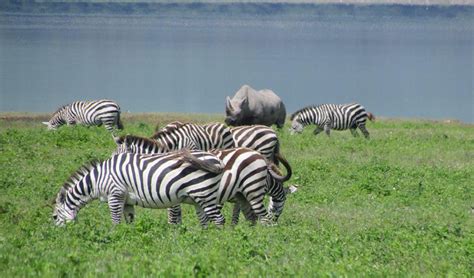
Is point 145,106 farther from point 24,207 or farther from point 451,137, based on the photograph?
point 24,207

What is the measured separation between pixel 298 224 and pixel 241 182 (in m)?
1.32

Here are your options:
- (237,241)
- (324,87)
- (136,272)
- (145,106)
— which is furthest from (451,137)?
(324,87)

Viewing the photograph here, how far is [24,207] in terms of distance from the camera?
17.1 meters

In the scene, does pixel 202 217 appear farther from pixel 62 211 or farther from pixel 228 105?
pixel 228 105

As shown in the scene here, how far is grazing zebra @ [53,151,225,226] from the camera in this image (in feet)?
47.4

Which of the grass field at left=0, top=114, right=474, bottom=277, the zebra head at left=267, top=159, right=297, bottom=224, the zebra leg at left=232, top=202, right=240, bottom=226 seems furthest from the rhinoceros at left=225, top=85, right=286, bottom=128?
the zebra leg at left=232, top=202, right=240, bottom=226

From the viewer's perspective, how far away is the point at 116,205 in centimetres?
1466

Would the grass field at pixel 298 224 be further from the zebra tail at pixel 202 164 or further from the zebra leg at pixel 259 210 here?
the zebra tail at pixel 202 164

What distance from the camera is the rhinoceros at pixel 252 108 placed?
3142cm

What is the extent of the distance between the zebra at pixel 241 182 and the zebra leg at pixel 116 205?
844mm

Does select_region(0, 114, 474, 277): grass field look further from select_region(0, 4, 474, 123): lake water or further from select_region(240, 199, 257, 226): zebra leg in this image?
select_region(0, 4, 474, 123): lake water

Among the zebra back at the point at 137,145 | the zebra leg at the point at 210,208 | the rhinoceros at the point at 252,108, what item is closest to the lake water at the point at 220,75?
the rhinoceros at the point at 252,108

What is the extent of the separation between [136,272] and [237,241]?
216 cm

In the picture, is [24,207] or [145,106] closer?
[24,207]
